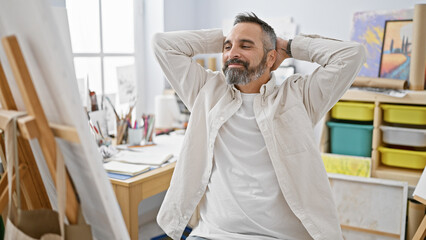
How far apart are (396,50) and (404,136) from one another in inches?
22.1

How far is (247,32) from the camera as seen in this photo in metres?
1.53

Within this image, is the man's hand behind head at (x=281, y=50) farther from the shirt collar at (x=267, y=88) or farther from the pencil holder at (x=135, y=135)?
the pencil holder at (x=135, y=135)

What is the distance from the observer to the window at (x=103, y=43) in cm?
251

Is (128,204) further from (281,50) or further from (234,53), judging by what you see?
(281,50)

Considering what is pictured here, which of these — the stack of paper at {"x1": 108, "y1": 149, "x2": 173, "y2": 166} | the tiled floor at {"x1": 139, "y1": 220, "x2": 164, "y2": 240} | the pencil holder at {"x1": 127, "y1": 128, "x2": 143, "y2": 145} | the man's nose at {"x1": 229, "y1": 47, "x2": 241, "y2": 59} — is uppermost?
the man's nose at {"x1": 229, "y1": 47, "x2": 241, "y2": 59}

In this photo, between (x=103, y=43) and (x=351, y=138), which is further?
(x=103, y=43)

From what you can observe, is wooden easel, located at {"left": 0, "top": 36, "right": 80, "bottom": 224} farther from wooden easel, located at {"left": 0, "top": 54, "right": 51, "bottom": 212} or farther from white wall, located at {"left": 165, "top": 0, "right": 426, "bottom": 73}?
white wall, located at {"left": 165, "top": 0, "right": 426, "bottom": 73}

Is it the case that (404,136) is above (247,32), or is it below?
below

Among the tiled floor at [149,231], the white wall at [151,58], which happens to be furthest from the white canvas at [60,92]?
the white wall at [151,58]

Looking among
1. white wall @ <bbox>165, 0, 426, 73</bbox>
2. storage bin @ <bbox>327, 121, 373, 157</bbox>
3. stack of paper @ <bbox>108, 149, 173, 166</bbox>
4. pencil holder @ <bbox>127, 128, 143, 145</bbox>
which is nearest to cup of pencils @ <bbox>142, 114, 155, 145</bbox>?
pencil holder @ <bbox>127, 128, 143, 145</bbox>

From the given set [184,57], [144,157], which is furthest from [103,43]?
[184,57]

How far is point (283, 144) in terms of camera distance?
143 cm

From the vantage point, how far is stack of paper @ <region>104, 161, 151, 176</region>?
183cm

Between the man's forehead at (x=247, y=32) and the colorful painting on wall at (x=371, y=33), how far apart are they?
1.35 meters
